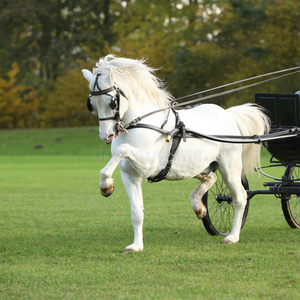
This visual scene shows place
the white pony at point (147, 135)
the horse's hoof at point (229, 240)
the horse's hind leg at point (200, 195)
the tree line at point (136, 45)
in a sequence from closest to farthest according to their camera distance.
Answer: the white pony at point (147, 135), the horse's hoof at point (229, 240), the horse's hind leg at point (200, 195), the tree line at point (136, 45)

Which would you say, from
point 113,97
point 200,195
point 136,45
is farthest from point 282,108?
point 136,45

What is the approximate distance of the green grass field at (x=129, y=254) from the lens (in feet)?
17.1

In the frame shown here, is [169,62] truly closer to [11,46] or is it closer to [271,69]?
[271,69]

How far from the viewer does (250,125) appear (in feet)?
26.1

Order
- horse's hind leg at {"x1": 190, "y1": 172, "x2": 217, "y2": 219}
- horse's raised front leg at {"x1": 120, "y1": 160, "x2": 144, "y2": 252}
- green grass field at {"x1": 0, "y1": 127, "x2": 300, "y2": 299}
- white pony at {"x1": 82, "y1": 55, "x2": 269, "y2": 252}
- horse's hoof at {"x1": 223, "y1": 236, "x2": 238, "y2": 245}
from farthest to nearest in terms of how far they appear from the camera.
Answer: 1. horse's hind leg at {"x1": 190, "y1": 172, "x2": 217, "y2": 219}
2. horse's hoof at {"x1": 223, "y1": 236, "x2": 238, "y2": 245}
3. horse's raised front leg at {"x1": 120, "y1": 160, "x2": 144, "y2": 252}
4. white pony at {"x1": 82, "y1": 55, "x2": 269, "y2": 252}
5. green grass field at {"x1": 0, "y1": 127, "x2": 300, "y2": 299}

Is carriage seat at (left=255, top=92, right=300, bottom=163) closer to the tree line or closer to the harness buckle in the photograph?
the harness buckle

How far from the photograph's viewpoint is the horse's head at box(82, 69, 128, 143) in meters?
6.40

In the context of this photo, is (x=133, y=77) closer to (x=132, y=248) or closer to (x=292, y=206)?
(x=132, y=248)

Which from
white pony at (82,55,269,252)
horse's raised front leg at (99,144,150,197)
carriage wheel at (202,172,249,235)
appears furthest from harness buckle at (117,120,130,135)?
carriage wheel at (202,172,249,235)

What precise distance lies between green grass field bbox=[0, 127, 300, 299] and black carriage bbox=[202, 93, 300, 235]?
27 cm

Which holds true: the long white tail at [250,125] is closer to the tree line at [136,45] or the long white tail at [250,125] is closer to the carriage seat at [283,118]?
the carriage seat at [283,118]

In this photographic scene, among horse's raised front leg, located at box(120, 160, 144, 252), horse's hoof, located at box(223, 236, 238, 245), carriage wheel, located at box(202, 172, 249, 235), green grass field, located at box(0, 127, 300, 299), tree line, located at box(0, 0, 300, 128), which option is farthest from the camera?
tree line, located at box(0, 0, 300, 128)

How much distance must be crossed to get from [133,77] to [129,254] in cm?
185

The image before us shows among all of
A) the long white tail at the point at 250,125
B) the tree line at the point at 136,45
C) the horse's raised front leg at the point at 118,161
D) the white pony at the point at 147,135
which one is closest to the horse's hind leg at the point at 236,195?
the white pony at the point at 147,135
